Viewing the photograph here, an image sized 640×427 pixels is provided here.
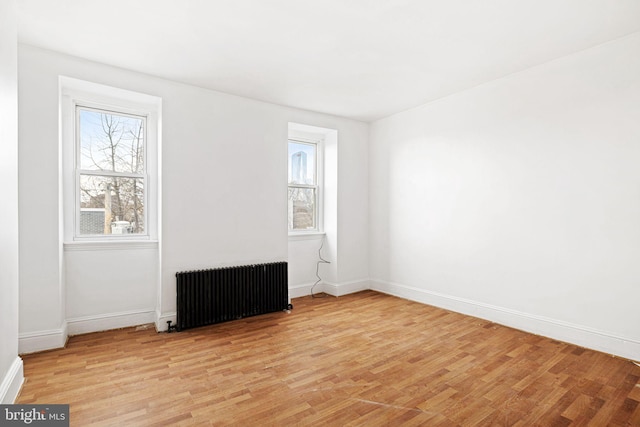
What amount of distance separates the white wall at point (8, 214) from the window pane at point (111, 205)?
4.31 ft

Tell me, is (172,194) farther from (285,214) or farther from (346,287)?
(346,287)

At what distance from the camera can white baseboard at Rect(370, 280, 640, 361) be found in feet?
9.71

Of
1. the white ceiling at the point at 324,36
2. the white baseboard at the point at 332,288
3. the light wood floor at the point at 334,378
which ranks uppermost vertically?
the white ceiling at the point at 324,36

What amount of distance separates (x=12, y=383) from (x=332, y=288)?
378 cm

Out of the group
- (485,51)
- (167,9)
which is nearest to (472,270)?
(485,51)

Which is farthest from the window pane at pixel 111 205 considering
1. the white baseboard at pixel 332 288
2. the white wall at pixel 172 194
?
the white baseboard at pixel 332 288

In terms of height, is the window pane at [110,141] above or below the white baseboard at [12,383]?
above

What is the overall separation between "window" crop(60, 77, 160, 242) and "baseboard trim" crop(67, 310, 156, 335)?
2.81 ft

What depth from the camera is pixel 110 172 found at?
12.4ft

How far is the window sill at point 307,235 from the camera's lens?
5.16 metres

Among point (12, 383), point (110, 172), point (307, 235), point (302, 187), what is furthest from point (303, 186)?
point (12, 383)

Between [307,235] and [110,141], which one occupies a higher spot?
[110,141]

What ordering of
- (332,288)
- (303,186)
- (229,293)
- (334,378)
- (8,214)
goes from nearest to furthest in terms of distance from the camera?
(8,214) < (334,378) < (229,293) < (332,288) < (303,186)

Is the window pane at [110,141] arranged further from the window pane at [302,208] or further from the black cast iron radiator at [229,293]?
the window pane at [302,208]
